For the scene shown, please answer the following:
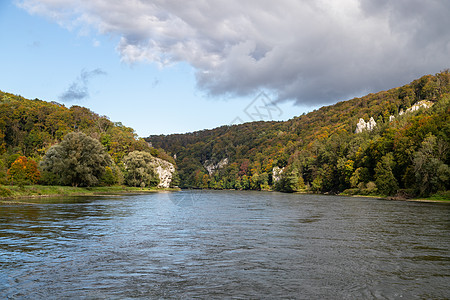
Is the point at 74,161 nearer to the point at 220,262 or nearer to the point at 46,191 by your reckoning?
the point at 46,191

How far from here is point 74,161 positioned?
78.4 meters

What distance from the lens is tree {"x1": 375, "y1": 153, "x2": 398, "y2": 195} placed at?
8488 centimetres

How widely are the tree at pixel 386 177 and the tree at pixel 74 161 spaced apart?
7133 cm

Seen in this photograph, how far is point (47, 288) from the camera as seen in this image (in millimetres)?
11961

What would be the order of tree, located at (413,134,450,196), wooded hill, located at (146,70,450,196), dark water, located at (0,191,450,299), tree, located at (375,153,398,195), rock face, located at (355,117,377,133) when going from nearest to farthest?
dark water, located at (0,191,450,299) < tree, located at (413,134,450,196) < wooded hill, located at (146,70,450,196) < tree, located at (375,153,398,195) < rock face, located at (355,117,377,133)

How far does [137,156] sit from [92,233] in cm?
10153

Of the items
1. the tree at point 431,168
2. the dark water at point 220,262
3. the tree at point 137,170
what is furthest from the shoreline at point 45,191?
the tree at point 431,168

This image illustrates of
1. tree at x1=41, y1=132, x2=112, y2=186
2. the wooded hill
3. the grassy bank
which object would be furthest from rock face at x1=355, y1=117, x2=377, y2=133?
tree at x1=41, y1=132, x2=112, y2=186

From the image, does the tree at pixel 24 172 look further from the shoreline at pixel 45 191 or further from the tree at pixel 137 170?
the tree at pixel 137 170

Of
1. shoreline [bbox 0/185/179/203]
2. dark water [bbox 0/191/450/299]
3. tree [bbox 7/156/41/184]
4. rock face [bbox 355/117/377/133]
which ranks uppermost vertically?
rock face [bbox 355/117/377/133]

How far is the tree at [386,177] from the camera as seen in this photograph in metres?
84.9

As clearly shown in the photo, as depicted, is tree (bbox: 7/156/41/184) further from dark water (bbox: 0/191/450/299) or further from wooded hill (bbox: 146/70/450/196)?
wooded hill (bbox: 146/70/450/196)

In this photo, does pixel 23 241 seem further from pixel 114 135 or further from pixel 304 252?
pixel 114 135

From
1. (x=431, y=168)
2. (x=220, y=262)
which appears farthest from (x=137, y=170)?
(x=220, y=262)
